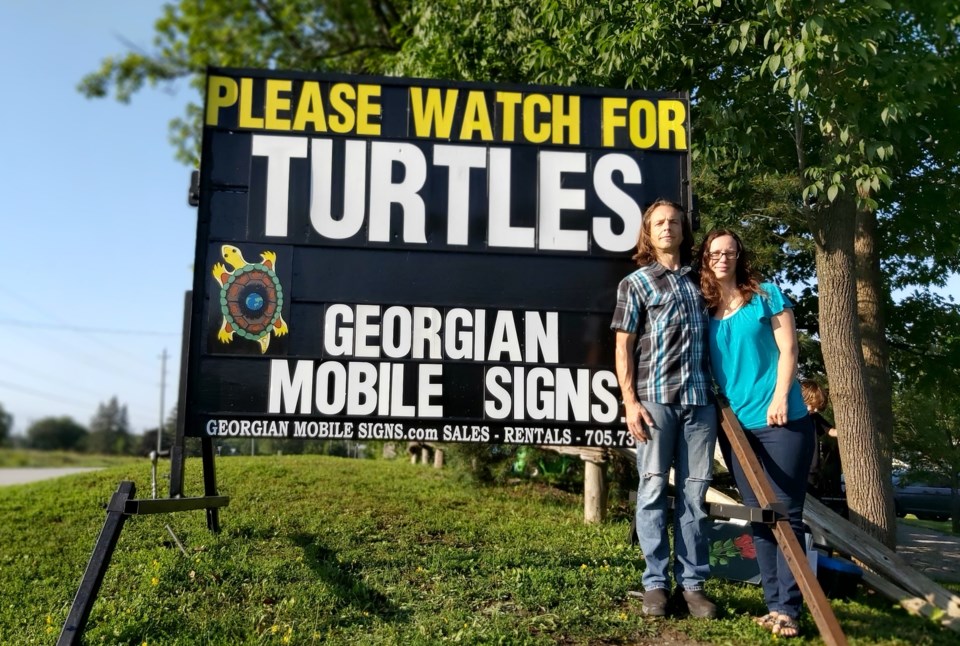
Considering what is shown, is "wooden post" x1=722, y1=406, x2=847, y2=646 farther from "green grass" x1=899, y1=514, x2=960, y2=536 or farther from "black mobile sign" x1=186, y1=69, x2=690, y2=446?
"green grass" x1=899, y1=514, x2=960, y2=536

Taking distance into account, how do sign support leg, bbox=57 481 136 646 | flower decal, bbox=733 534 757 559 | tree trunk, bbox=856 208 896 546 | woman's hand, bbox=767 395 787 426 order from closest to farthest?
sign support leg, bbox=57 481 136 646 < woman's hand, bbox=767 395 787 426 < flower decal, bbox=733 534 757 559 < tree trunk, bbox=856 208 896 546

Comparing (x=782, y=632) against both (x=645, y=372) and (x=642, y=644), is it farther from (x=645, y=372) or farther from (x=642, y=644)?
(x=645, y=372)

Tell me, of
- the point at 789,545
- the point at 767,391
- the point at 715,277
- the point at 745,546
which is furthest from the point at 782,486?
the point at 745,546

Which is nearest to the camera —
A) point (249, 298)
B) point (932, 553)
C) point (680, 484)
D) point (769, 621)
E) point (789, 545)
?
point (789, 545)

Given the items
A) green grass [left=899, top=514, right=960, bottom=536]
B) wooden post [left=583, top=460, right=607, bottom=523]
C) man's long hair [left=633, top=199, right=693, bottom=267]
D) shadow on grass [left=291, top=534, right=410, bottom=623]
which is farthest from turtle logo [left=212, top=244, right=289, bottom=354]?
green grass [left=899, top=514, right=960, bottom=536]

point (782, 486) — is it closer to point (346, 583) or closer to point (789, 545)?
point (789, 545)

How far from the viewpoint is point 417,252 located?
15.7ft

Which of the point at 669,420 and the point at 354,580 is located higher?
the point at 669,420

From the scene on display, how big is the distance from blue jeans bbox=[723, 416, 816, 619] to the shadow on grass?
1977 millimetres

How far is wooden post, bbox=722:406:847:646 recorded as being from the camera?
342 cm

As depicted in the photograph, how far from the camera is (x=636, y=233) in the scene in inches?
191

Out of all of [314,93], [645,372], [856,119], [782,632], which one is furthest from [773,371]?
[314,93]

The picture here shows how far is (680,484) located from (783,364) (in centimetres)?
82

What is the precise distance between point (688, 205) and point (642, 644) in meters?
2.56
